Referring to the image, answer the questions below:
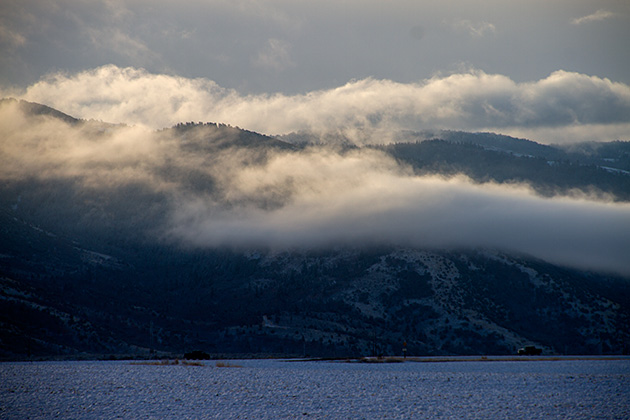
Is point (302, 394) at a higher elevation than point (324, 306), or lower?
lower

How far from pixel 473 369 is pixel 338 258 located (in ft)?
451

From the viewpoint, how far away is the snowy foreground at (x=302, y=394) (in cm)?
3038

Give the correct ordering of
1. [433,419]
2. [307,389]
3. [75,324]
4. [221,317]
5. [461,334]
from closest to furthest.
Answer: [433,419]
[307,389]
[75,324]
[461,334]
[221,317]

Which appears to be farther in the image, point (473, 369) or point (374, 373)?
point (473, 369)

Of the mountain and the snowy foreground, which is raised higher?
the mountain

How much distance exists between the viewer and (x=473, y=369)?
5362cm

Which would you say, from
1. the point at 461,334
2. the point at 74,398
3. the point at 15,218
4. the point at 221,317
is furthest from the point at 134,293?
the point at 74,398

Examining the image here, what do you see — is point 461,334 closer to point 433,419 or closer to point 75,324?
point 75,324

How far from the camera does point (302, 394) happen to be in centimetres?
3534

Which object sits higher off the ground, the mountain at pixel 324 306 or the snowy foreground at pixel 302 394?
the mountain at pixel 324 306

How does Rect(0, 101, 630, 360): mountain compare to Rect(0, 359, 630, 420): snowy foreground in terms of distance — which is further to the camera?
Rect(0, 101, 630, 360): mountain

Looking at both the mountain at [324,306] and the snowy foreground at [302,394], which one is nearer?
the snowy foreground at [302,394]

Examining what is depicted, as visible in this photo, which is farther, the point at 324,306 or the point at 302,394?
the point at 324,306

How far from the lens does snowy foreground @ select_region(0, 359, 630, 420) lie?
30.4 metres
